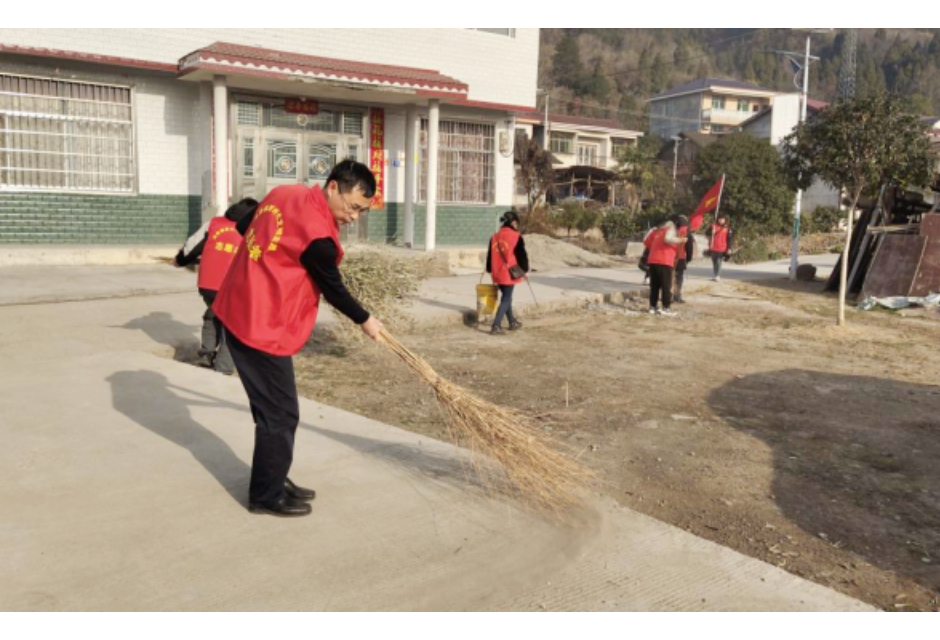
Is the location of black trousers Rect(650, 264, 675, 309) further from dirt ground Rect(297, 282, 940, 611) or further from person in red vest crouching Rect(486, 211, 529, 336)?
person in red vest crouching Rect(486, 211, 529, 336)

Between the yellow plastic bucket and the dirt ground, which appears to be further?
the yellow plastic bucket

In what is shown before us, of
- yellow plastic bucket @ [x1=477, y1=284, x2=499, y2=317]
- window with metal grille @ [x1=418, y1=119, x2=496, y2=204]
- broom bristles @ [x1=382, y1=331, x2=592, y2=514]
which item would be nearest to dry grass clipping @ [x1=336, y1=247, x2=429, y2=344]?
yellow plastic bucket @ [x1=477, y1=284, x2=499, y2=317]

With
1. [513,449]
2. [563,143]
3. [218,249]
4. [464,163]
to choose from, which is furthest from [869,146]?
[563,143]

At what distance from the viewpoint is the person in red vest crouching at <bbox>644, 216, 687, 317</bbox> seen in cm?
1177

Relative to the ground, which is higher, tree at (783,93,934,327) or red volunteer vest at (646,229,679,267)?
tree at (783,93,934,327)

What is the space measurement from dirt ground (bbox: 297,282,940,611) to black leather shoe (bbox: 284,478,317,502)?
4.78 feet

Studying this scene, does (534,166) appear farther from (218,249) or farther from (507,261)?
(218,249)

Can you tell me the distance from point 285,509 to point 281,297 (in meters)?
0.98

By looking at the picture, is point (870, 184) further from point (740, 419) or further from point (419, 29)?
point (419, 29)

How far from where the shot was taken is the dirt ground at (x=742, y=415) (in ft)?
13.7

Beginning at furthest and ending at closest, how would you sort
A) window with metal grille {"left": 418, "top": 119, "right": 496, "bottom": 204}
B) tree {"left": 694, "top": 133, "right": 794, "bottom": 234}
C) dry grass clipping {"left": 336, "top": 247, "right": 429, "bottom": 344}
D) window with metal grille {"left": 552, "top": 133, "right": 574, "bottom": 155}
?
window with metal grille {"left": 552, "top": 133, "right": 574, "bottom": 155} → tree {"left": 694, "top": 133, "right": 794, "bottom": 234} → window with metal grille {"left": 418, "top": 119, "right": 496, "bottom": 204} → dry grass clipping {"left": 336, "top": 247, "right": 429, "bottom": 344}

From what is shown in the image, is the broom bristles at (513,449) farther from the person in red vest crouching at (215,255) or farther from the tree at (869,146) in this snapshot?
the tree at (869,146)

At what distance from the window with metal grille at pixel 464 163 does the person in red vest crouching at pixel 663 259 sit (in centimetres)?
651

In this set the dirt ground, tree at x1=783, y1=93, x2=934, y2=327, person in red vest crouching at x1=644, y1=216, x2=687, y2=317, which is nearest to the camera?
the dirt ground
